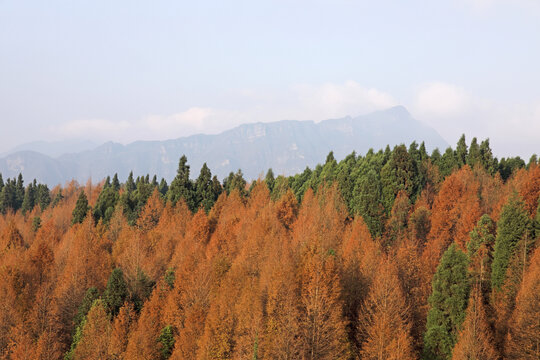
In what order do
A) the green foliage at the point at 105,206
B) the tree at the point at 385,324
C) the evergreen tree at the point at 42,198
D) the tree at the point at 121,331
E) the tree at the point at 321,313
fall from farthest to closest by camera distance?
the evergreen tree at the point at 42,198
the green foliage at the point at 105,206
the tree at the point at 121,331
the tree at the point at 321,313
the tree at the point at 385,324

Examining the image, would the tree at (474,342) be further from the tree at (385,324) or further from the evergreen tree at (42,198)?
the evergreen tree at (42,198)

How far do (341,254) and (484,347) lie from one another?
19436 mm

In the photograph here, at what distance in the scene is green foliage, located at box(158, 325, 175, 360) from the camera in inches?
1529

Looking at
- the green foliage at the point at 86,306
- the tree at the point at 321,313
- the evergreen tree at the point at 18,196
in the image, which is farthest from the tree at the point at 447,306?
the evergreen tree at the point at 18,196

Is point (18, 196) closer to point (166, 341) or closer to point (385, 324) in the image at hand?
point (166, 341)

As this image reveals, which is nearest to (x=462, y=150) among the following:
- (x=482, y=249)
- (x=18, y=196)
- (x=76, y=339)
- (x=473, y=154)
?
(x=473, y=154)

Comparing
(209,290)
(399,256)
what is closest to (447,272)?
(399,256)

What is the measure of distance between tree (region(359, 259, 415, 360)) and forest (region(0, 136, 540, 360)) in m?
0.15

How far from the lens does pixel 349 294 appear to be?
37.9m

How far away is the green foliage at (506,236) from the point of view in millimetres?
37531

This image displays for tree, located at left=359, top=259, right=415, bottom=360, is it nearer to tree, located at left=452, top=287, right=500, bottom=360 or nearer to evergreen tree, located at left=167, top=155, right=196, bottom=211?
tree, located at left=452, top=287, right=500, bottom=360

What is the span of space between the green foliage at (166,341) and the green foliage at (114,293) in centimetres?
587

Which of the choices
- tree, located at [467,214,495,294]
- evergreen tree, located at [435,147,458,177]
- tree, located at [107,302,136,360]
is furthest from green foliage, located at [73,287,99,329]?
evergreen tree, located at [435,147,458,177]

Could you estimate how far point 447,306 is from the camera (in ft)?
105
